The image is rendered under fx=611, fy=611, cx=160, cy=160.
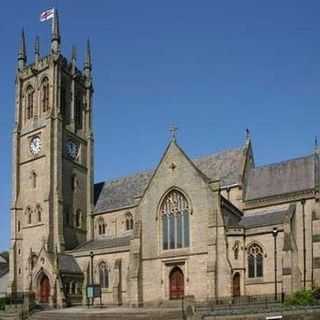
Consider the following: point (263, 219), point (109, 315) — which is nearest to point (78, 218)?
point (263, 219)

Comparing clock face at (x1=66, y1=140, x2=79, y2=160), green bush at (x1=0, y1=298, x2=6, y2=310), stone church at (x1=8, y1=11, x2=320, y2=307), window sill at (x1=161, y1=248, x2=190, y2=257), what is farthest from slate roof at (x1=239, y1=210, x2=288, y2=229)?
clock face at (x1=66, y1=140, x2=79, y2=160)

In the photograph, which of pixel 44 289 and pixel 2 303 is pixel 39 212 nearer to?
pixel 44 289

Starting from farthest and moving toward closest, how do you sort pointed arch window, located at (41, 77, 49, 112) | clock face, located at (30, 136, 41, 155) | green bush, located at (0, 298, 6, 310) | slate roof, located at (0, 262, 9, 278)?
slate roof, located at (0, 262, 9, 278), pointed arch window, located at (41, 77, 49, 112), clock face, located at (30, 136, 41, 155), green bush, located at (0, 298, 6, 310)

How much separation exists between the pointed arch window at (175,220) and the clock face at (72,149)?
62.3ft

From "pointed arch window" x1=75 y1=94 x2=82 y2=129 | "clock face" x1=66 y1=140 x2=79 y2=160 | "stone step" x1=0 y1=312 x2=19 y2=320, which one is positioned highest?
"pointed arch window" x1=75 y1=94 x2=82 y2=129

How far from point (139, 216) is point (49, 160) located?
51.4 feet

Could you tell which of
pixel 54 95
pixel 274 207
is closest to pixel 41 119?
pixel 54 95

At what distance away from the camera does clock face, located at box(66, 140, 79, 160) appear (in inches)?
2906

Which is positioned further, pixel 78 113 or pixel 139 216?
pixel 78 113

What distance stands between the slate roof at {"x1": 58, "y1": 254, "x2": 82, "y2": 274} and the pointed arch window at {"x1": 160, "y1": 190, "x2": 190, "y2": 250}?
13.0m

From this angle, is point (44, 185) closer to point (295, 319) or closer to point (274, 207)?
point (274, 207)

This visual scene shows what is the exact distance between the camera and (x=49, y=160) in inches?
2768

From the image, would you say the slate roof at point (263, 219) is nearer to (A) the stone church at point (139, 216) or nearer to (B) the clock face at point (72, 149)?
(A) the stone church at point (139, 216)

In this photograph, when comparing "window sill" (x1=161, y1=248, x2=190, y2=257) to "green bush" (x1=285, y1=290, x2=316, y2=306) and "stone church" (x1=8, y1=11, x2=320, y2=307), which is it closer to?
"stone church" (x1=8, y1=11, x2=320, y2=307)
